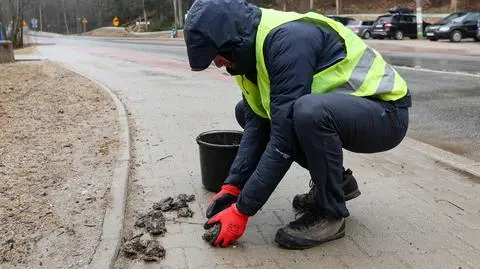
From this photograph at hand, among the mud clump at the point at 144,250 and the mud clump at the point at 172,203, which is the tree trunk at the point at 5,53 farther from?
the mud clump at the point at 144,250

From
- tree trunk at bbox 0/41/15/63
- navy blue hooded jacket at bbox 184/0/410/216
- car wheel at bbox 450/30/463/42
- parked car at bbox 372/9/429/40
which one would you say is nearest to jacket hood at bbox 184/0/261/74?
navy blue hooded jacket at bbox 184/0/410/216

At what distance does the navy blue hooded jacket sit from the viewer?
9.47 feet

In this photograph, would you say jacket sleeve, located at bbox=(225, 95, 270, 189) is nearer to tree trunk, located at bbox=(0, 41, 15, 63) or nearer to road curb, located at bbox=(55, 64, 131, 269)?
road curb, located at bbox=(55, 64, 131, 269)

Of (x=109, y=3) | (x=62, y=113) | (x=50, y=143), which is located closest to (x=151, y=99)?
(x=62, y=113)

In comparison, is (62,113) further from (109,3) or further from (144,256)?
(109,3)

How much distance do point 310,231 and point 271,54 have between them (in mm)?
1072

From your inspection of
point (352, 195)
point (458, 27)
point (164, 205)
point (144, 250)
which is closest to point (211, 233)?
point (144, 250)

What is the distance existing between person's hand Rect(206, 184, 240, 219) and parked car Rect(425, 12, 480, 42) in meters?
26.2

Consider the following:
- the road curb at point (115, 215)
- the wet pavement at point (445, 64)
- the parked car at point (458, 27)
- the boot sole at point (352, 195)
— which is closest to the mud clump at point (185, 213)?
the road curb at point (115, 215)

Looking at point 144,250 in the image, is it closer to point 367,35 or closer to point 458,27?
point 458,27

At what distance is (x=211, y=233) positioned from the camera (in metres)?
3.31

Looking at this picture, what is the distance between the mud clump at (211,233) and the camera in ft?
10.8

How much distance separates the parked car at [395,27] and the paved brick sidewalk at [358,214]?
2753 cm

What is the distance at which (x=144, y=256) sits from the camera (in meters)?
3.15
